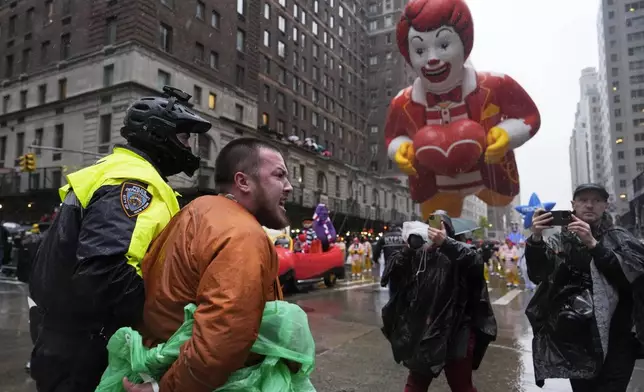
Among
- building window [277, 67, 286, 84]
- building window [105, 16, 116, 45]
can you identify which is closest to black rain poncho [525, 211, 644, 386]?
building window [105, 16, 116, 45]

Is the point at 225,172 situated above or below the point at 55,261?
above

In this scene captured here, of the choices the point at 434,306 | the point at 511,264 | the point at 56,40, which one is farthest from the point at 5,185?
the point at 434,306

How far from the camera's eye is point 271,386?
59.2 inches

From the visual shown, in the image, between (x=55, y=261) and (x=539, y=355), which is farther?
(x=539, y=355)

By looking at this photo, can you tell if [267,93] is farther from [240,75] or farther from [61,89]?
[61,89]

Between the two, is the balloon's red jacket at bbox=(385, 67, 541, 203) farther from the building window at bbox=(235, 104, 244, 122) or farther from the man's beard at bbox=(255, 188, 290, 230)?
the building window at bbox=(235, 104, 244, 122)

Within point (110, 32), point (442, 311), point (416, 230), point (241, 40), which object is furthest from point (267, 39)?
point (442, 311)

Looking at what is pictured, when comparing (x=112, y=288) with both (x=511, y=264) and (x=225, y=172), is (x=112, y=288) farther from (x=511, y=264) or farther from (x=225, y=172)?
(x=511, y=264)

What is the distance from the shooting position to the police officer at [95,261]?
1.76 metres

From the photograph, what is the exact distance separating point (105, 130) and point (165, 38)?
6.51m

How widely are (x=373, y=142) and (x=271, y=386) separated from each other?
57.5 m

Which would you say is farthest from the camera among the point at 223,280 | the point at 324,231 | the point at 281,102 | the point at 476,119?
the point at 281,102

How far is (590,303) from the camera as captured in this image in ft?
9.92

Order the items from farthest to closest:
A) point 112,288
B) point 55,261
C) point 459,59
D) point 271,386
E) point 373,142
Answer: point 373,142, point 459,59, point 55,261, point 112,288, point 271,386
